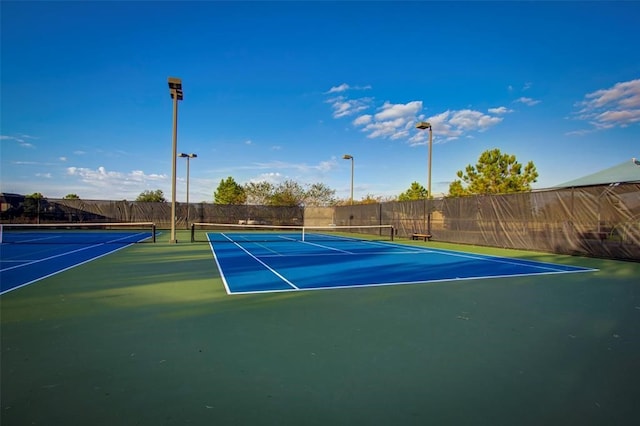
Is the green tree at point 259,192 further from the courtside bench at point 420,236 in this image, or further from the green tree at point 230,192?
the courtside bench at point 420,236

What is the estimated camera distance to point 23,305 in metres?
4.45

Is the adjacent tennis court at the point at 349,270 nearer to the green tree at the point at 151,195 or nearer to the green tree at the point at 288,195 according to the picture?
the green tree at the point at 288,195

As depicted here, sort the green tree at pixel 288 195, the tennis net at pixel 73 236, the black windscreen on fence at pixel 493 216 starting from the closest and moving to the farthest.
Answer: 1. the black windscreen on fence at pixel 493 216
2. the tennis net at pixel 73 236
3. the green tree at pixel 288 195

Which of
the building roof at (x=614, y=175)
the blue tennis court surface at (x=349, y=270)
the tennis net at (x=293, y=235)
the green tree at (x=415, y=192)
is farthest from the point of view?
the green tree at (x=415, y=192)

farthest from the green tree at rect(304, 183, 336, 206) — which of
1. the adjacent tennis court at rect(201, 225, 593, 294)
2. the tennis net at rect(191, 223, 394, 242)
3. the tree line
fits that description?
the adjacent tennis court at rect(201, 225, 593, 294)

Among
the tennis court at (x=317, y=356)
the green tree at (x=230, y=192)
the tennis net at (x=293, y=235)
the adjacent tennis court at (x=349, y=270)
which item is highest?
the green tree at (x=230, y=192)

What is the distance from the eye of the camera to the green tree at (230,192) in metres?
46.9

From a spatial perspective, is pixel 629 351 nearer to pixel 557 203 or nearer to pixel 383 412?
pixel 383 412

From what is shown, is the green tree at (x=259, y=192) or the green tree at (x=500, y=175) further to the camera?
the green tree at (x=259, y=192)

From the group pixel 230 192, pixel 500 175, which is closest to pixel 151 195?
pixel 230 192

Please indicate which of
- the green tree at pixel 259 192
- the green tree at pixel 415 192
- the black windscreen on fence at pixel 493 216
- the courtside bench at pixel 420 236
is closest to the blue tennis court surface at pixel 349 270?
the black windscreen on fence at pixel 493 216

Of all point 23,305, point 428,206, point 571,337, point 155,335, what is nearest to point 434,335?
point 571,337

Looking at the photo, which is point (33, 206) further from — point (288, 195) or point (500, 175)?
point (500, 175)

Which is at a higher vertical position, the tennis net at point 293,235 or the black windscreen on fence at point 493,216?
the black windscreen on fence at point 493,216
